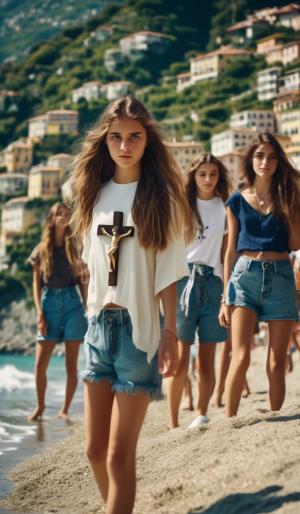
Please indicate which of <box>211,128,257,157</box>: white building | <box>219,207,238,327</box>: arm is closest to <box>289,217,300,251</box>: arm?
<box>219,207,238,327</box>: arm

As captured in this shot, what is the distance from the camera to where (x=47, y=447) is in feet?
23.4

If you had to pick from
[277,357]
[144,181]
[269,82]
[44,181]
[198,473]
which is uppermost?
[269,82]

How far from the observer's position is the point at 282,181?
5.77m

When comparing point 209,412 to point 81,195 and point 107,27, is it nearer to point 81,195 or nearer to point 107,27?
point 81,195

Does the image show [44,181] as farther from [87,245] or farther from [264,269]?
[87,245]

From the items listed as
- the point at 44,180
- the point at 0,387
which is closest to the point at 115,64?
the point at 44,180

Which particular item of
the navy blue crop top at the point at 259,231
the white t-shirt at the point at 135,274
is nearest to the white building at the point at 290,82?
the navy blue crop top at the point at 259,231

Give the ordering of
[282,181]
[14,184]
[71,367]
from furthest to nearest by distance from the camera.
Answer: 1. [14,184]
2. [71,367]
3. [282,181]

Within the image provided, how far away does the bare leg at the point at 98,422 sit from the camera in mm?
3854

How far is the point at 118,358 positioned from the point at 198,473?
0.91 meters

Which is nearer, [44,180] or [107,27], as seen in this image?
[44,180]

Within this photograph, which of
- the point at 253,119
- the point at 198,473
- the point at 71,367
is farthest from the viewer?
the point at 253,119

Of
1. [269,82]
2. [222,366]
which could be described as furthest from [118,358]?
[269,82]

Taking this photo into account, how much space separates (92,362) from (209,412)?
4198 mm
